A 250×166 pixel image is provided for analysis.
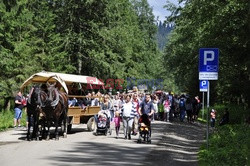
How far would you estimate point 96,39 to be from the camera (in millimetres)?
43531

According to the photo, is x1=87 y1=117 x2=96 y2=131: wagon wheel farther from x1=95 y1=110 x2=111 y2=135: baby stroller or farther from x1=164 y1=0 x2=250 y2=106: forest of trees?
x1=164 y1=0 x2=250 y2=106: forest of trees

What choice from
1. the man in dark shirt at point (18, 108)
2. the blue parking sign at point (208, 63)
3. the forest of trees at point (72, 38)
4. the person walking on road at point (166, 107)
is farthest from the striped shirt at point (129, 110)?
the forest of trees at point (72, 38)

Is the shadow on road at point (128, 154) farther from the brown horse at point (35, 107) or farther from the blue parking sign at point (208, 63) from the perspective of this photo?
the blue parking sign at point (208, 63)

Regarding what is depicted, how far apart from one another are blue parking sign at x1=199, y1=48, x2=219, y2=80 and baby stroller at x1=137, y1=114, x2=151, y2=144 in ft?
14.9

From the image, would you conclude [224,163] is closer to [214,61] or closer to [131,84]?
[214,61]

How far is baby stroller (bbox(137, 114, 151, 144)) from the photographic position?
1689cm

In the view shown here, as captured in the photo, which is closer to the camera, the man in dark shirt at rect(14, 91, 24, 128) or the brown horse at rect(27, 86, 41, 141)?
the brown horse at rect(27, 86, 41, 141)

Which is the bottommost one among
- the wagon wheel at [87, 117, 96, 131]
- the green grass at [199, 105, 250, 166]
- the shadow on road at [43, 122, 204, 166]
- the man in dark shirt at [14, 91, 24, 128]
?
the shadow on road at [43, 122, 204, 166]

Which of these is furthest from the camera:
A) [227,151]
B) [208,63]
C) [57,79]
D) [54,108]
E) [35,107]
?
[57,79]

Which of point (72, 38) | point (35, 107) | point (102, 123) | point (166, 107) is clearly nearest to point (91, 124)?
point (102, 123)

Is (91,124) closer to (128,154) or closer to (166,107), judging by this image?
(128,154)

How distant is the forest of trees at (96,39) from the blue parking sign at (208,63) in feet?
21.3

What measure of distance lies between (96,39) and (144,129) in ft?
90.6

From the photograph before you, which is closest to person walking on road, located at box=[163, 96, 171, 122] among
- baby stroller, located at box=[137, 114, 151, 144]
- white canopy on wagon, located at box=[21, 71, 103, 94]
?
white canopy on wagon, located at box=[21, 71, 103, 94]
